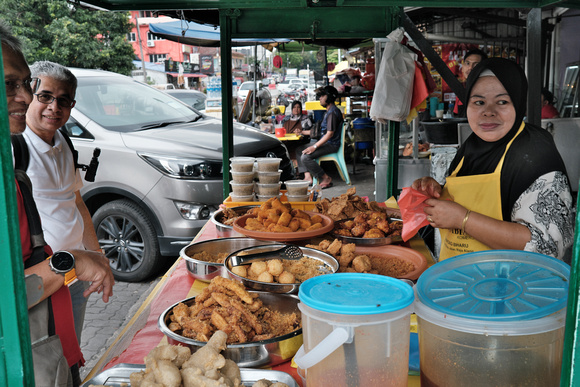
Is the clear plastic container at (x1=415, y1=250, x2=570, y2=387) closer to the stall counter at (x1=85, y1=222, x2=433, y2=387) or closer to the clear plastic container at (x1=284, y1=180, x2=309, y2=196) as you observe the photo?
the stall counter at (x1=85, y1=222, x2=433, y2=387)

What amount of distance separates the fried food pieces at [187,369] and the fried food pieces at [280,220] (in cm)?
141

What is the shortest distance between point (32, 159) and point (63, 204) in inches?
11.9

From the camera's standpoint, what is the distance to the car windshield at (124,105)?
18.3ft

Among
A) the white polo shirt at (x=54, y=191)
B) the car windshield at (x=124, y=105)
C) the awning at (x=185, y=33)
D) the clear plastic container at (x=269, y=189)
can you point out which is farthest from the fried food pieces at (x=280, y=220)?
the awning at (x=185, y=33)

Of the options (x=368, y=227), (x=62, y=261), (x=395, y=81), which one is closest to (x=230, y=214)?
(x=368, y=227)

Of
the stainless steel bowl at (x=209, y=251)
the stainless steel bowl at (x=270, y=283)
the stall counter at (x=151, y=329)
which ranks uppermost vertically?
the stainless steel bowl at (x=270, y=283)

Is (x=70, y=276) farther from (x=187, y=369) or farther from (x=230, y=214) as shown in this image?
(x=230, y=214)

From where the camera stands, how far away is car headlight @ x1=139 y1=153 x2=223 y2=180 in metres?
5.14

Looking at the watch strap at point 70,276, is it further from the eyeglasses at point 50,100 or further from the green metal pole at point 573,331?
the green metal pole at point 573,331

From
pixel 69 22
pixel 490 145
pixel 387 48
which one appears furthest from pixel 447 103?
pixel 69 22

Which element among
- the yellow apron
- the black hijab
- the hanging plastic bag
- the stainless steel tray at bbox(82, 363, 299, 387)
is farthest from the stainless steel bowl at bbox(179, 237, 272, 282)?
the hanging plastic bag

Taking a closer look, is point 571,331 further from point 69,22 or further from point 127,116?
point 69,22

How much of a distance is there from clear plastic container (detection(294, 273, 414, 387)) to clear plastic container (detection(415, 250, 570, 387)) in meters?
0.07

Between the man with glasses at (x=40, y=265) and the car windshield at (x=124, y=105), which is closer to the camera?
the man with glasses at (x=40, y=265)
